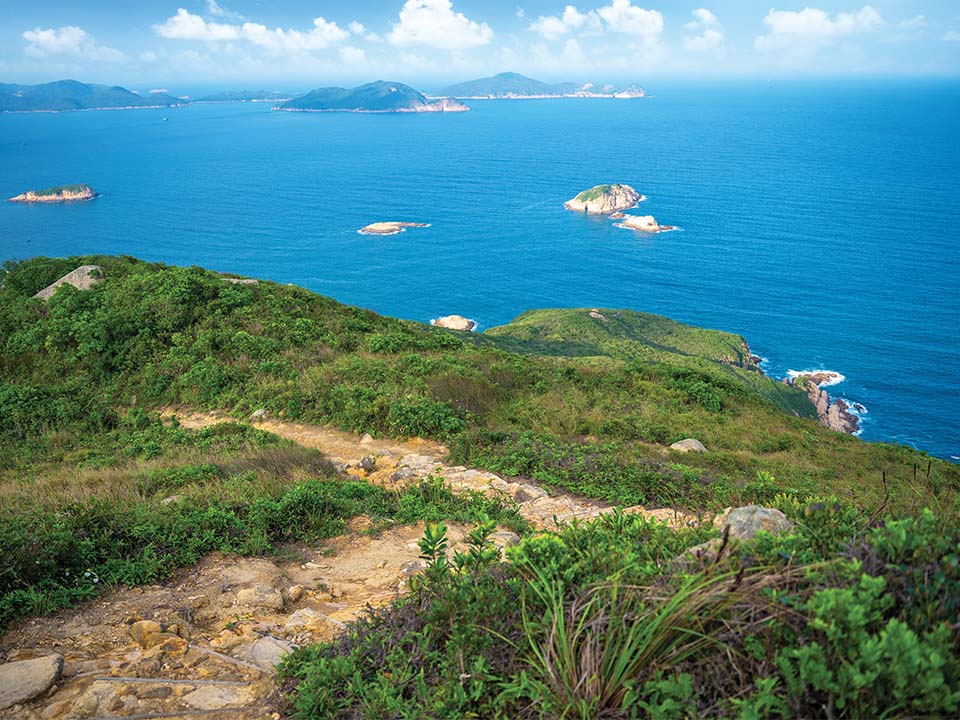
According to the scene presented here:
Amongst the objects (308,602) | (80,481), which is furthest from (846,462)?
(80,481)

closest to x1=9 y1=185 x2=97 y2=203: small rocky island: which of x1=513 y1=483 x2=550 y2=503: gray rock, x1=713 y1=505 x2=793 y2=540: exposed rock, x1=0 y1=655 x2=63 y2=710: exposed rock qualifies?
x1=513 y1=483 x2=550 y2=503: gray rock

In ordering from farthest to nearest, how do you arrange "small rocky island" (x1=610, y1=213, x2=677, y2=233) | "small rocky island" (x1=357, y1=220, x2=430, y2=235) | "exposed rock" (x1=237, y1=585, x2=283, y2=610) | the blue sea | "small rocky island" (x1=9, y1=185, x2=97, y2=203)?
"small rocky island" (x1=9, y1=185, x2=97, y2=203), "small rocky island" (x1=610, y1=213, x2=677, y2=233), "small rocky island" (x1=357, y1=220, x2=430, y2=235), the blue sea, "exposed rock" (x1=237, y1=585, x2=283, y2=610)

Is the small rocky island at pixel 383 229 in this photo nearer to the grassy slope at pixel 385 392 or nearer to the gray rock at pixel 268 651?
the grassy slope at pixel 385 392

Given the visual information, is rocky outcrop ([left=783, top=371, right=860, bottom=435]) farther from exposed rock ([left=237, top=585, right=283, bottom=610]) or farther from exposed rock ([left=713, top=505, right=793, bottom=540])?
exposed rock ([left=237, top=585, right=283, bottom=610])

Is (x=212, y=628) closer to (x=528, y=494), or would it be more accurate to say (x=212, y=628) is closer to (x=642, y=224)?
(x=528, y=494)

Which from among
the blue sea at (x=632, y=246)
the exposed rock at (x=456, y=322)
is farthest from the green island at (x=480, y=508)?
the exposed rock at (x=456, y=322)

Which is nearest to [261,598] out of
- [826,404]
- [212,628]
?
[212,628]

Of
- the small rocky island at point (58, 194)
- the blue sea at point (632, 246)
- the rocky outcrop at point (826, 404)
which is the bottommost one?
the rocky outcrop at point (826, 404)
